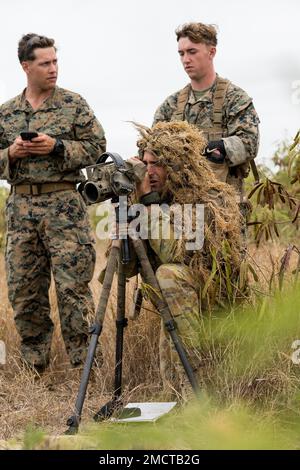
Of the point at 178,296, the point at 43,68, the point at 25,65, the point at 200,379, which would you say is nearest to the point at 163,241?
the point at 178,296

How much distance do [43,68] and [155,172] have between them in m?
1.38

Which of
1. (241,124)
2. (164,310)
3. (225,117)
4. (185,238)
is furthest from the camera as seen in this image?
(225,117)

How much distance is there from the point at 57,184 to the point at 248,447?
12.5 ft

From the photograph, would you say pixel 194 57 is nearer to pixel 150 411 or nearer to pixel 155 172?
pixel 155 172

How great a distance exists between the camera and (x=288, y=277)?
4.77 meters

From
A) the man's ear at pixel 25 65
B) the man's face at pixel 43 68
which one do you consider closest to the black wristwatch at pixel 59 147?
the man's face at pixel 43 68

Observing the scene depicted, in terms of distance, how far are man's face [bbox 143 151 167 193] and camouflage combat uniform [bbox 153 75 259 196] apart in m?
0.71

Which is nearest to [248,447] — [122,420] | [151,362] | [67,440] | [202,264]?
[67,440]

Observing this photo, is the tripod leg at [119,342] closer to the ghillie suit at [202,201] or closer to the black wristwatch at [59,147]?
the ghillie suit at [202,201]

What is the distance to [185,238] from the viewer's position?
4043 mm

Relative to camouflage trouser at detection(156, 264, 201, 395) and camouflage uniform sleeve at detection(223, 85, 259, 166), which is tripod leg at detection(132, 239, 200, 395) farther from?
camouflage uniform sleeve at detection(223, 85, 259, 166)

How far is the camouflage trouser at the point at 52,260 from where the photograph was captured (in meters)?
5.06

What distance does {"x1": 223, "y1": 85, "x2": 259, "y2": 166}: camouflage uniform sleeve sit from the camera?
483 centimetres

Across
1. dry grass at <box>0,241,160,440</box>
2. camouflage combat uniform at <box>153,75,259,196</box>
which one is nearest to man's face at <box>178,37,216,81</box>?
camouflage combat uniform at <box>153,75,259,196</box>
